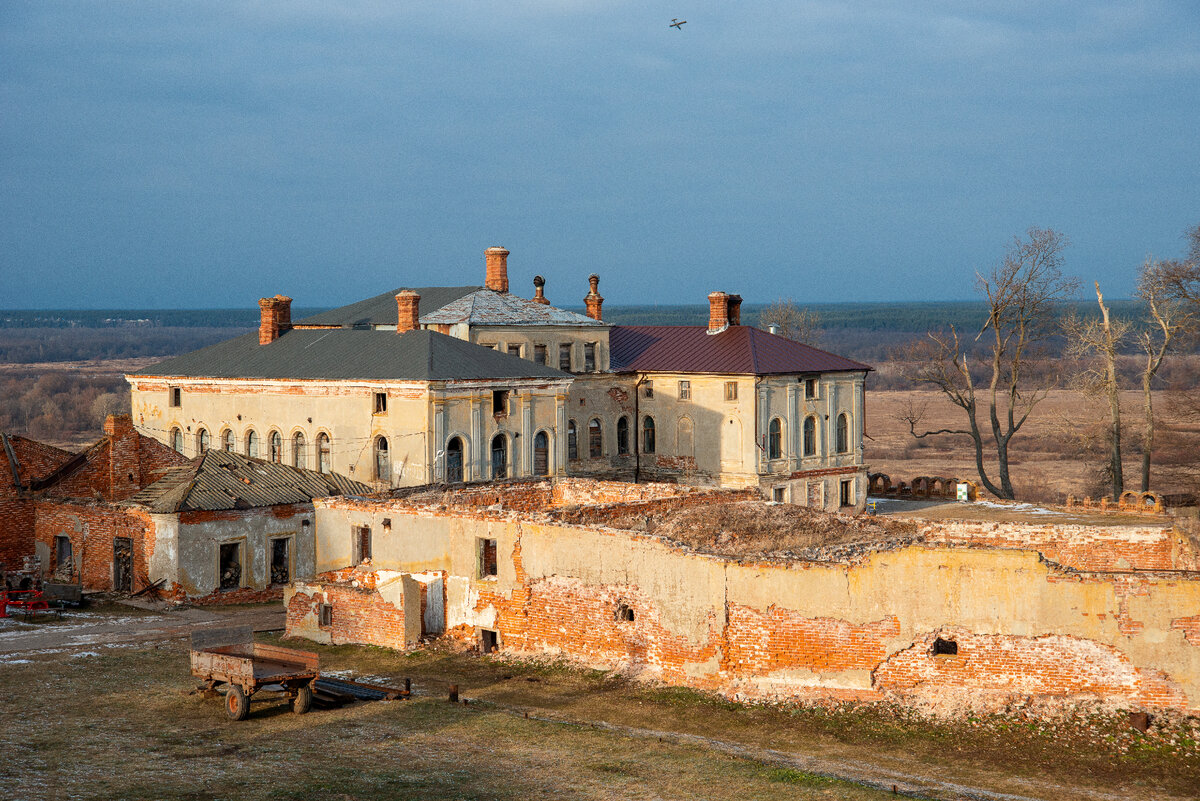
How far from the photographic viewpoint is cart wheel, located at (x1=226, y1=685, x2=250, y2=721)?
74.9ft

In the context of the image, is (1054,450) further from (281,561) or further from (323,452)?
(281,561)

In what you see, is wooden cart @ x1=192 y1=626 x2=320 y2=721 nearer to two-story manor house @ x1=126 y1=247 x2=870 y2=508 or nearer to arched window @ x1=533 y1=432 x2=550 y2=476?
two-story manor house @ x1=126 y1=247 x2=870 y2=508

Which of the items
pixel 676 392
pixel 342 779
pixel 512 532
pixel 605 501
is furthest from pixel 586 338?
pixel 342 779

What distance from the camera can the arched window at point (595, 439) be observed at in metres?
54.3

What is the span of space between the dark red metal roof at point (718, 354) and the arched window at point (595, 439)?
249 centimetres

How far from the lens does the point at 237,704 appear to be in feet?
75.0

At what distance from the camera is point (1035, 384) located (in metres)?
139

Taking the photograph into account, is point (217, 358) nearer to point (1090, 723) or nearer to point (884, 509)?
point (884, 509)

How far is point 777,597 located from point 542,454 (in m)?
24.8

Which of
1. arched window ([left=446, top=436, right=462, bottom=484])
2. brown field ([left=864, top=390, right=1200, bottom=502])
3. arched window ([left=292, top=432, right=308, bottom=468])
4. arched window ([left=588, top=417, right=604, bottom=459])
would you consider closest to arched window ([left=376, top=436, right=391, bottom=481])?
arched window ([left=446, top=436, right=462, bottom=484])

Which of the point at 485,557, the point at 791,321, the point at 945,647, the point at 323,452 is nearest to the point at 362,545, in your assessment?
the point at 485,557

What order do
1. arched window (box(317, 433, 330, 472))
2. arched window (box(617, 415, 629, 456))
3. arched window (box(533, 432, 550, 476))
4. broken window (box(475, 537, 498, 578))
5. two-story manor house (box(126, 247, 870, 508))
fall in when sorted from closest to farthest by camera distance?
broken window (box(475, 537, 498, 578)) < two-story manor house (box(126, 247, 870, 508)) < arched window (box(317, 433, 330, 472)) < arched window (box(533, 432, 550, 476)) < arched window (box(617, 415, 629, 456))

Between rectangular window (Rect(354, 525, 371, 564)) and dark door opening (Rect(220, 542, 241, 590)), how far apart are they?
5.37 meters

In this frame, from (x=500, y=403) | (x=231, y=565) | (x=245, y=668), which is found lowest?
(x=245, y=668)
